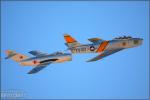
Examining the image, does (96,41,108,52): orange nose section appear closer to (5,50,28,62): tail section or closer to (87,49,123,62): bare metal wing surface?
(87,49,123,62): bare metal wing surface

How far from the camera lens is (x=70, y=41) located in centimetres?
6278

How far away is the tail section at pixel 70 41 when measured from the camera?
2447 inches

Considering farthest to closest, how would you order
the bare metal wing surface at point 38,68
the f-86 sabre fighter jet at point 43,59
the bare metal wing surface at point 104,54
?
the f-86 sabre fighter jet at point 43,59, the bare metal wing surface at point 104,54, the bare metal wing surface at point 38,68

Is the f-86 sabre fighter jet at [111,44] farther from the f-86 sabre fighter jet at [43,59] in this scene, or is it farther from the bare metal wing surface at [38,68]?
the bare metal wing surface at [38,68]

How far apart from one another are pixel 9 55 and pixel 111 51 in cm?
1923

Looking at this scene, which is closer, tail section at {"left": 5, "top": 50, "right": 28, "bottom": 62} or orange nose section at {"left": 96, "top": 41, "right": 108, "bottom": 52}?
orange nose section at {"left": 96, "top": 41, "right": 108, "bottom": 52}

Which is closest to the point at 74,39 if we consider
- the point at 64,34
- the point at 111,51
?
the point at 64,34

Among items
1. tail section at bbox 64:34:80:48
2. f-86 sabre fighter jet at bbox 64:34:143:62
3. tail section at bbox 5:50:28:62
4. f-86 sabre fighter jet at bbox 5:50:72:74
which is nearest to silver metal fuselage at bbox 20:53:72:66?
f-86 sabre fighter jet at bbox 5:50:72:74

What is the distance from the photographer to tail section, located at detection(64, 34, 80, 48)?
204ft

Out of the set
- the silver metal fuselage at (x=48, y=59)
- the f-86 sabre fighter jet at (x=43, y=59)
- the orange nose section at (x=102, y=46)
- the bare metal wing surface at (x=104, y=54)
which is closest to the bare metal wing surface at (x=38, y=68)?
the f-86 sabre fighter jet at (x=43, y=59)

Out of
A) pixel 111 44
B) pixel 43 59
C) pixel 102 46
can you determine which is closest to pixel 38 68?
pixel 43 59

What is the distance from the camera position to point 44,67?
56406 millimetres

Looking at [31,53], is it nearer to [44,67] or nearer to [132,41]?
[44,67]

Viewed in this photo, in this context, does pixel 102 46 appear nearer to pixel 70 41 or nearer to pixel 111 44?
pixel 111 44
